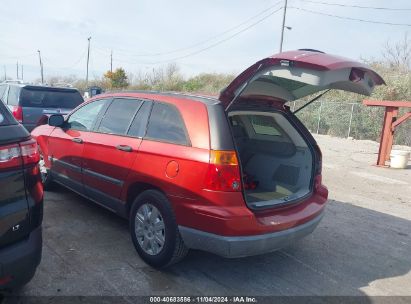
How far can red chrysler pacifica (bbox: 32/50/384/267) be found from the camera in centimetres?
294

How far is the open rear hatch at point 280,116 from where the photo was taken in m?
2.89

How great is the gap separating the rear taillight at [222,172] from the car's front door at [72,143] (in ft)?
6.86

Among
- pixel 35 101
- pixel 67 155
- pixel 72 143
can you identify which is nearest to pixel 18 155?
pixel 72 143

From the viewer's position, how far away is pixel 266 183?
4305 millimetres

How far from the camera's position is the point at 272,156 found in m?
4.32

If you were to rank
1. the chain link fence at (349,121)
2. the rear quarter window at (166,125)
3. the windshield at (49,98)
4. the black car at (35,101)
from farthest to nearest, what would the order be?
the chain link fence at (349,121), the windshield at (49,98), the black car at (35,101), the rear quarter window at (166,125)

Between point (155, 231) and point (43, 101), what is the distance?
20.7ft

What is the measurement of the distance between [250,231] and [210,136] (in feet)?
2.85

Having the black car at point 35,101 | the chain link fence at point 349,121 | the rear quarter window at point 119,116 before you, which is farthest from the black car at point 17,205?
the chain link fence at point 349,121

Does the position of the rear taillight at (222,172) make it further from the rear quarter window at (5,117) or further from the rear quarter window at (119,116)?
the rear quarter window at (5,117)

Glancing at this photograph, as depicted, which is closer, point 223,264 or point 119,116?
point 223,264

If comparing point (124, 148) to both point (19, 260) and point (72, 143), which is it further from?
point (19, 260)

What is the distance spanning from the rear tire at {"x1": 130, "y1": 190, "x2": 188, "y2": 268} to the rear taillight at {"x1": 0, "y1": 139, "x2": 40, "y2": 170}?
1.19m

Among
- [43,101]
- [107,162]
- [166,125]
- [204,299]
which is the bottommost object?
[204,299]
